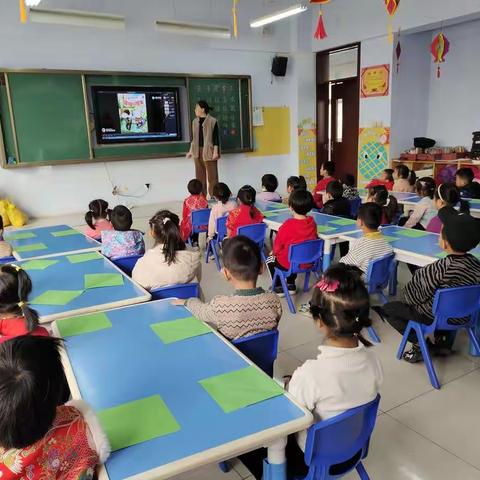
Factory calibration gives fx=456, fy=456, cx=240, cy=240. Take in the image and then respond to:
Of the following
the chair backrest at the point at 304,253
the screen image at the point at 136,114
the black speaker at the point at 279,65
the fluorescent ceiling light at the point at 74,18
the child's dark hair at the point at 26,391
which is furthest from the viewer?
the black speaker at the point at 279,65

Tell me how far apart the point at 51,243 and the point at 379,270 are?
245 centimetres

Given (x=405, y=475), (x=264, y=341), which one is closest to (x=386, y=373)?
(x=405, y=475)

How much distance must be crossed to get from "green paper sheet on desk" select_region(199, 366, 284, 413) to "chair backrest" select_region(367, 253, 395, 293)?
1.79 meters

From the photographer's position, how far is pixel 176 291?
245 cm

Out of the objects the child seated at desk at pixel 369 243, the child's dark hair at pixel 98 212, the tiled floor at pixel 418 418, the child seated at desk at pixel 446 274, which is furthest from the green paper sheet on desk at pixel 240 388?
the child's dark hair at pixel 98 212

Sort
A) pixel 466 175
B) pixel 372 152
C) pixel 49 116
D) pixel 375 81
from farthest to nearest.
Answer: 1. pixel 372 152
2. pixel 375 81
3. pixel 49 116
4. pixel 466 175

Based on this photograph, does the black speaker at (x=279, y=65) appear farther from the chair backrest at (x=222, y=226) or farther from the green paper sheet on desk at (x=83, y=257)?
the green paper sheet on desk at (x=83, y=257)

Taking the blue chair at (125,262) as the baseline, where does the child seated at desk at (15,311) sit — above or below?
above

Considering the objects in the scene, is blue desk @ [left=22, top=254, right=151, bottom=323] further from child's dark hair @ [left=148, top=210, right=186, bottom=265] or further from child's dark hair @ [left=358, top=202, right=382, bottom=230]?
child's dark hair @ [left=358, top=202, right=382, bottom=230]

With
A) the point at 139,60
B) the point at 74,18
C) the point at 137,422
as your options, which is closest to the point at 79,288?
the point at 137,422

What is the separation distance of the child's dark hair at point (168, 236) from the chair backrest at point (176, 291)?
0.65 ft

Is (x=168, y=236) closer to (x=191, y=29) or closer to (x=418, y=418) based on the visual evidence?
(x=418, y=418)

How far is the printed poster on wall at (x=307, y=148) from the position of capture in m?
8.89

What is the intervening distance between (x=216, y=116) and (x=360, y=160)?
2.69m
